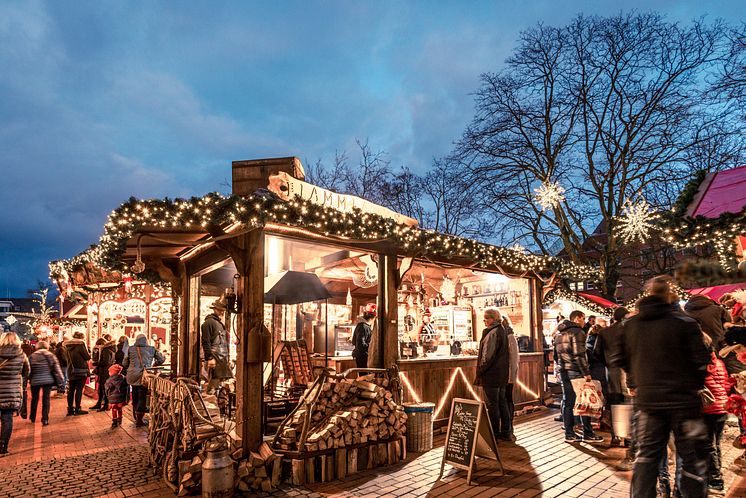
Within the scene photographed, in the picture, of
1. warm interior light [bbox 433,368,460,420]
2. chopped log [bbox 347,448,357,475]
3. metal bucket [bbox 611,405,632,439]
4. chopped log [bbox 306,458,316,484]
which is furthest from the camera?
warm interior light [bbox 433,368,460,420]

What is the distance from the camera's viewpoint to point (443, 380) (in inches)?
318

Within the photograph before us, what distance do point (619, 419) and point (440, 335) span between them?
224 inches

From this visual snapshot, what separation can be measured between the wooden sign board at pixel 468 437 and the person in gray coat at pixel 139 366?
6.10 metres

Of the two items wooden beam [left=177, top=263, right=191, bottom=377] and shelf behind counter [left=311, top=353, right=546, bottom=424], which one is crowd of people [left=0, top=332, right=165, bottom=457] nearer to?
wooden beam [left=177, top=263, right=191, bottom=377]

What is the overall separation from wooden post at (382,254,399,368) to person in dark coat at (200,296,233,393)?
2537mm

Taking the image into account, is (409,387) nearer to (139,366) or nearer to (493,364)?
(493,364)

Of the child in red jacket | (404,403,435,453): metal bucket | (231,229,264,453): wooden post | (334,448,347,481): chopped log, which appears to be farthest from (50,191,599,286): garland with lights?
the child in red jacket

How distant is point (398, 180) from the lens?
27.2 meters

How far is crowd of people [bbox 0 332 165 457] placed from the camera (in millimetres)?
7004

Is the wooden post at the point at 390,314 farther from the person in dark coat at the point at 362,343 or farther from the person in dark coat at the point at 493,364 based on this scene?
the person in dark coat at the point at 493,364

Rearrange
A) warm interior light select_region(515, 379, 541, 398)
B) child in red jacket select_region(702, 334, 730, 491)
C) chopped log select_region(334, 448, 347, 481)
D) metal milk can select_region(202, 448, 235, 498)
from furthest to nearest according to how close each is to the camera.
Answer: warm interior light select_region(515, 379, 541, 398) < chopped log select_region(334, 448, 347, 481) < metal milk can select_region(202, 448, 235, 498) < child in red jacket select_region(702, 334, 730, 491)

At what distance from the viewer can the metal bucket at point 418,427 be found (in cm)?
656

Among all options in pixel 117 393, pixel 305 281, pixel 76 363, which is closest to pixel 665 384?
pixel 305 281

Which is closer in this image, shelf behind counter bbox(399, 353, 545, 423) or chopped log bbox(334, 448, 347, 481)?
chopped log bbox(334, 448, 347, 481)
